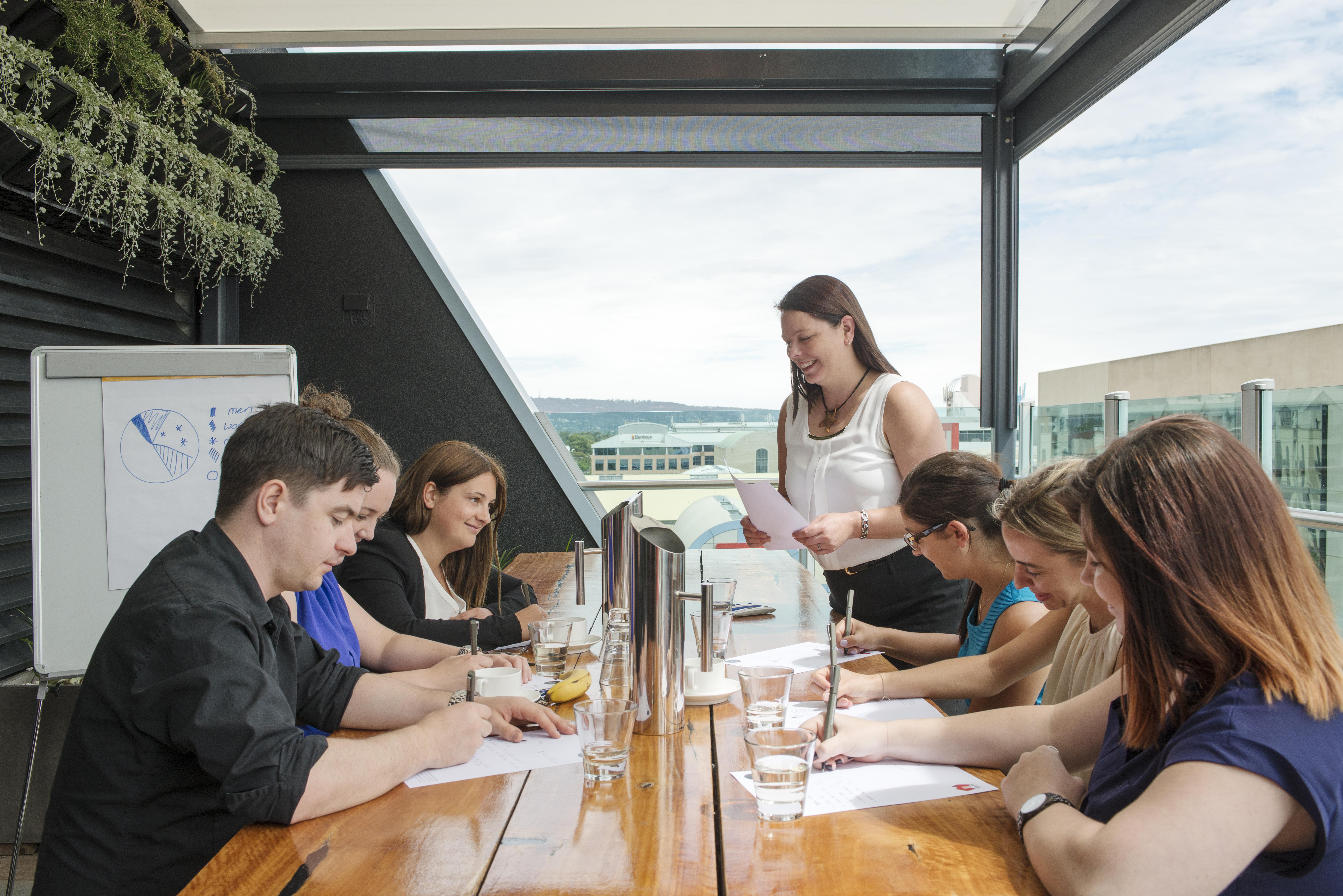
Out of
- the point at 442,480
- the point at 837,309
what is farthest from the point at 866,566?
the point at 442,480

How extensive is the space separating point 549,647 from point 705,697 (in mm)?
378

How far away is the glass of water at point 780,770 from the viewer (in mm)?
1079

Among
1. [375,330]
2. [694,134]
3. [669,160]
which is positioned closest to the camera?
[694,134]

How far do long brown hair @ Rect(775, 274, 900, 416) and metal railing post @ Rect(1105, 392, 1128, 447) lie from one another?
102cm

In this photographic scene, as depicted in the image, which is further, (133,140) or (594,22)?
(594,22)

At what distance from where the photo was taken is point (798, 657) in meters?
1.89

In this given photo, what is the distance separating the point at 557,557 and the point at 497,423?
4.07 feet

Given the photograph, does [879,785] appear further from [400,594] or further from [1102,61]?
[1102,61]

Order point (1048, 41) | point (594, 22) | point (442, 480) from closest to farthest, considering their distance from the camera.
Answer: point (442, 480), point (1048, 41), point (594, 22)

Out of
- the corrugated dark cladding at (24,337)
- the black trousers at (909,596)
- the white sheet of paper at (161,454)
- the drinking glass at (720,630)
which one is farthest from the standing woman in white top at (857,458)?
the corrugated dark cladding at (24,337)

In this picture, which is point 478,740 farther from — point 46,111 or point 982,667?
point 46,111

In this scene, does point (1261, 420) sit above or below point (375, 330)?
below

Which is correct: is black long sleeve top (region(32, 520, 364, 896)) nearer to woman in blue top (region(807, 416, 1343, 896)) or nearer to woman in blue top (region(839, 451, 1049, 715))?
woman in blue top (region(807, 416, 1343, 896))

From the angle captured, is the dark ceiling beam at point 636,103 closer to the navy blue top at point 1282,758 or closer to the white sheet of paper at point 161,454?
the white sheet of paper at point 161,454
